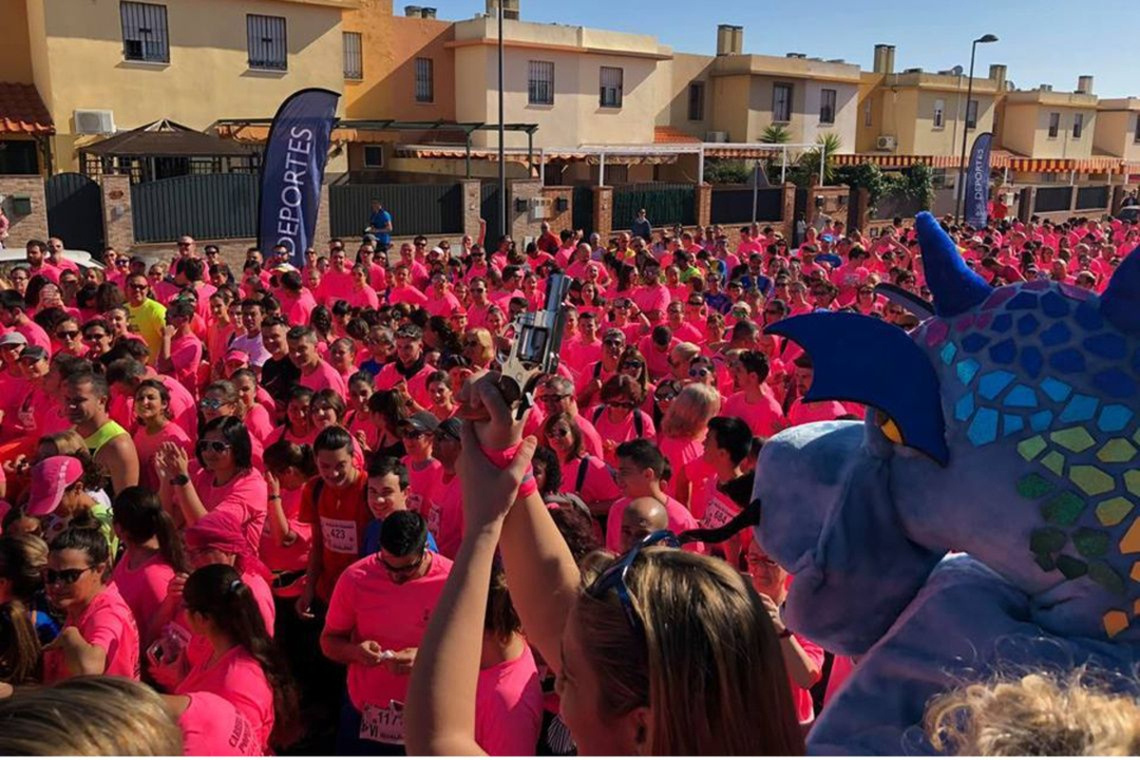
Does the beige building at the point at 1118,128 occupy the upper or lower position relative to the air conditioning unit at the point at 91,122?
upper

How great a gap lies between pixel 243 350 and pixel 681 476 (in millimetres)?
4134

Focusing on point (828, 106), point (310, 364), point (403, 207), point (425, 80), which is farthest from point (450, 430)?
point (828, 106)

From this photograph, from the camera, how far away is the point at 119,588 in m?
4.24

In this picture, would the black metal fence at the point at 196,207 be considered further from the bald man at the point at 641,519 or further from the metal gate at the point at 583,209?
the bald man at the point at 641,519

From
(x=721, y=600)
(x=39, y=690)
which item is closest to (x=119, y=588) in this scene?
(x=39, y=690)

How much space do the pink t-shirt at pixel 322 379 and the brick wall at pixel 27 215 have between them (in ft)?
43.3

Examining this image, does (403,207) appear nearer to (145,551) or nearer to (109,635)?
(145,551)

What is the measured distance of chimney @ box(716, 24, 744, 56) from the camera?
4103 cm

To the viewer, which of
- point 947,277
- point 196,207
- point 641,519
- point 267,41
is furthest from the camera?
point 267,41

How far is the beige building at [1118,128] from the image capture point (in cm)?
5669

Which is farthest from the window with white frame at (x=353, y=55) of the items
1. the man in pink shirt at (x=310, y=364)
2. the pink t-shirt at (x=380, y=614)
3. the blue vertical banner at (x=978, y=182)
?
the pink t-shirt at (x=380, y=614)

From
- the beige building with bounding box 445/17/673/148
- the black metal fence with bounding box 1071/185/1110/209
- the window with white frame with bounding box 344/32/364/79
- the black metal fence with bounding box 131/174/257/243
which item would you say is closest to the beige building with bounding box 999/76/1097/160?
the black metal fence with bounding box 1071/185/1110/209

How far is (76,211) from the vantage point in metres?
18.2

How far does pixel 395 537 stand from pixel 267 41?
2631cm
